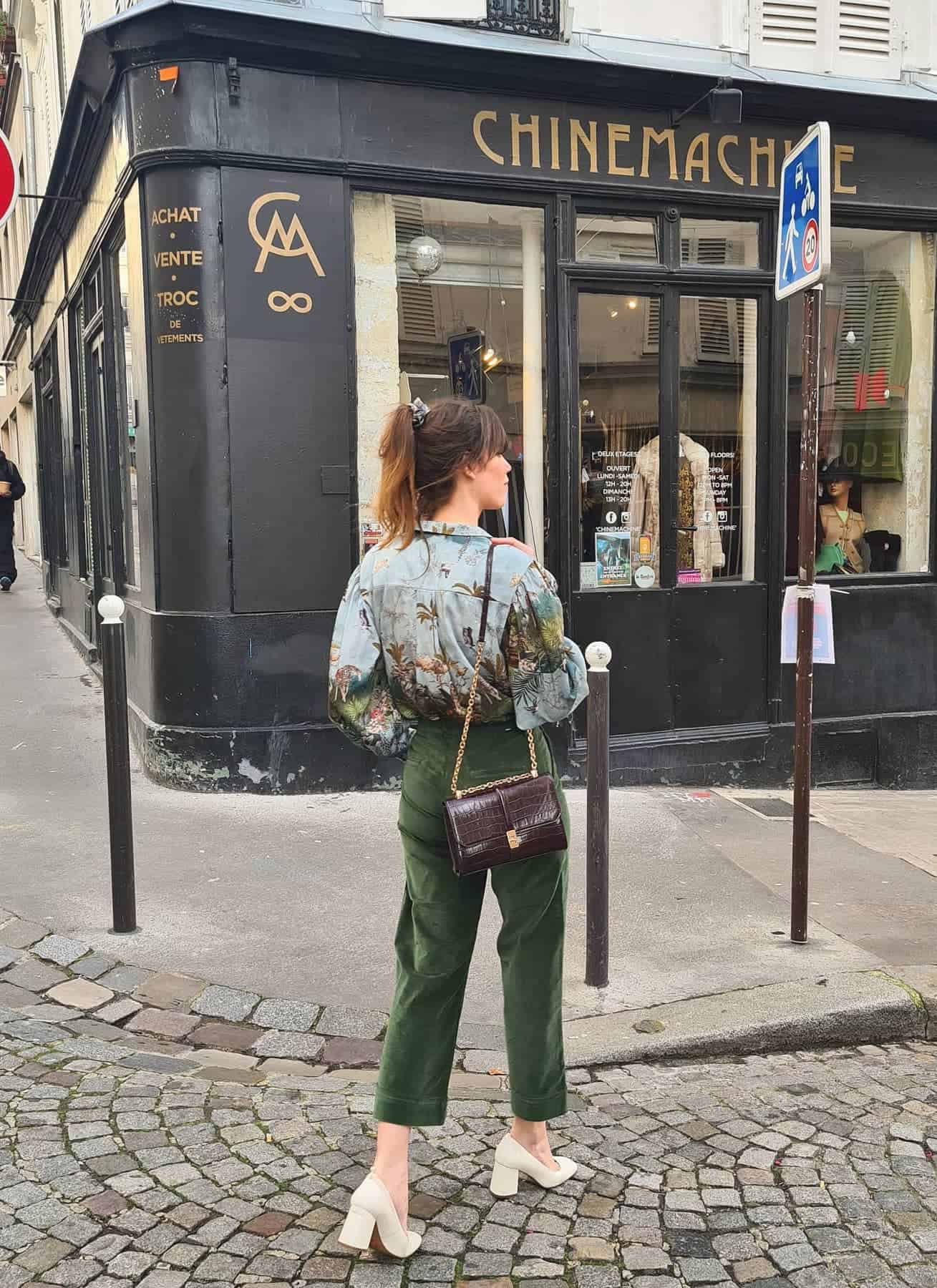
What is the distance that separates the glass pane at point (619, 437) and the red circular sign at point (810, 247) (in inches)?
102

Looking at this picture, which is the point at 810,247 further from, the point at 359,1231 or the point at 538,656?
the point at 359,1231

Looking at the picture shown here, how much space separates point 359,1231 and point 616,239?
19.7 ft

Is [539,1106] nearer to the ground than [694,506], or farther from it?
nearer to the ground

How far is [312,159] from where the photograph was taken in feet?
20.7

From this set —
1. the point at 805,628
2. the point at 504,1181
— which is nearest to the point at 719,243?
the point at 805,628

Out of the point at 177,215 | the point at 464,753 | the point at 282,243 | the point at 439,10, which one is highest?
the point at 439,10

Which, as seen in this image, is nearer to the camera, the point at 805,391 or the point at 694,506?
the point at 805,391

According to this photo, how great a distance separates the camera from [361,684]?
2.76 metres

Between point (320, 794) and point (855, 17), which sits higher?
point (855, 17)

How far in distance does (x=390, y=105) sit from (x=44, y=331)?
8.71 m

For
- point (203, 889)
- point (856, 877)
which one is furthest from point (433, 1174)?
point (856, 877)

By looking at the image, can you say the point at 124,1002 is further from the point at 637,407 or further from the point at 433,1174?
the point at 637,407

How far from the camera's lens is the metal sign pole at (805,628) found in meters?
4.53

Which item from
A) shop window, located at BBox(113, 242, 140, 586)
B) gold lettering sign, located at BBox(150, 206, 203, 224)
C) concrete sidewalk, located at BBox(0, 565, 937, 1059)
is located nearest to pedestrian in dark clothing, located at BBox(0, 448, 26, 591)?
shop window, located at BBox(113, 242, 140, 586)
